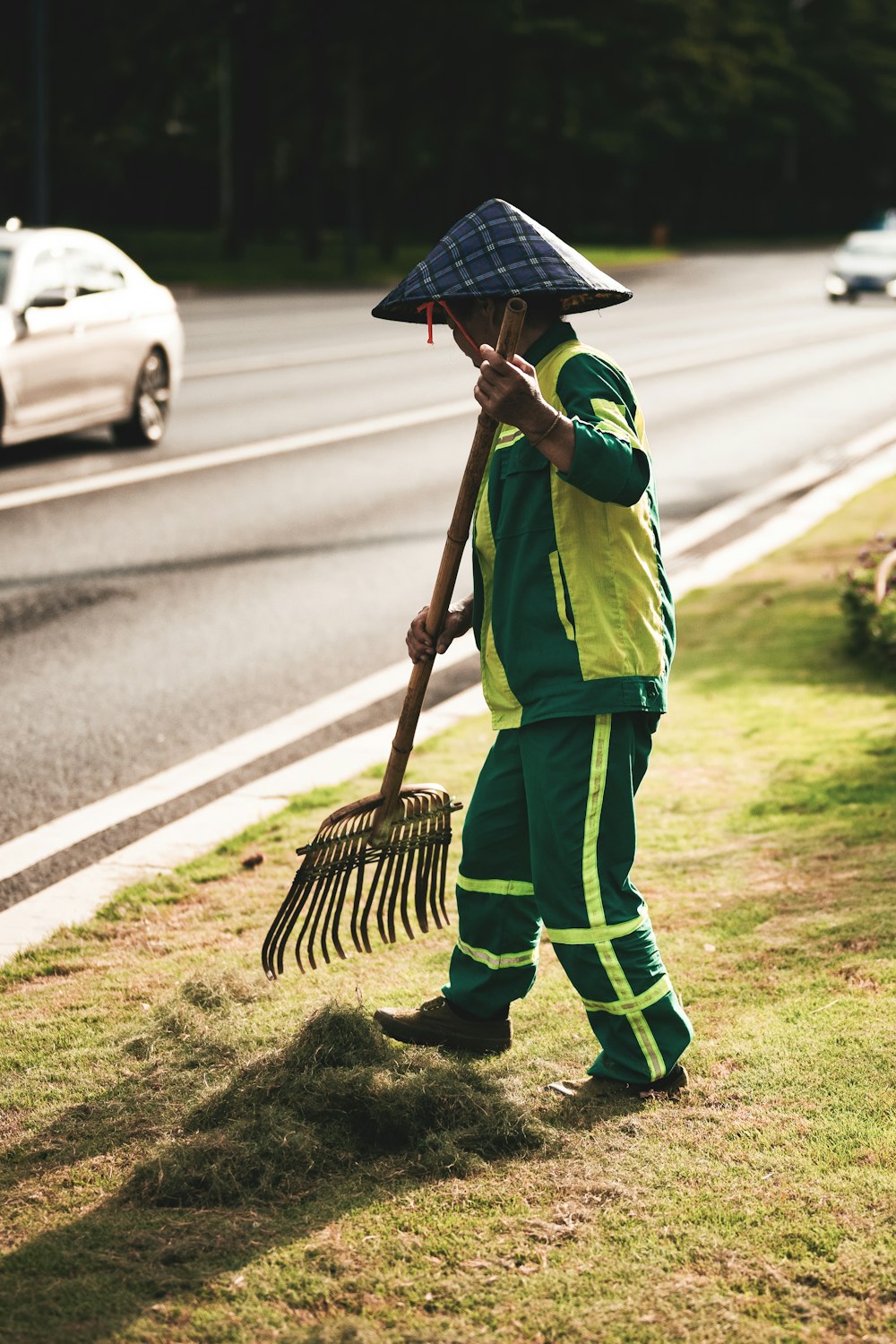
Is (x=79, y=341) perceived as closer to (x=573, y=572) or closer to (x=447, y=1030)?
(x=447, y=1030)

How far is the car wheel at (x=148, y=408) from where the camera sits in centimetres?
1395

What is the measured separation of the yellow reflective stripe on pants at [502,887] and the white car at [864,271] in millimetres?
36085

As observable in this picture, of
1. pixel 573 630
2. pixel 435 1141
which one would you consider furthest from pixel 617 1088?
pixel 573 630

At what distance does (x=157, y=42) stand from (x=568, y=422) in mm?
42099

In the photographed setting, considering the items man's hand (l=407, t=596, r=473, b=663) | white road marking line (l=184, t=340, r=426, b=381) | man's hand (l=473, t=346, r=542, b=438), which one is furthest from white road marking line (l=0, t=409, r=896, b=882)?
white road marking line (l=184, t=340, r=426, b=381)

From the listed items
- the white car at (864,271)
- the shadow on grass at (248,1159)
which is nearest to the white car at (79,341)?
the shadow on grass at (248,1159)

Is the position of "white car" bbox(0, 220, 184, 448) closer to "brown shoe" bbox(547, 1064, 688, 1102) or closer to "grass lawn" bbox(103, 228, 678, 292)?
"brown shoe" bbox(547, 1064, 688, 1102)

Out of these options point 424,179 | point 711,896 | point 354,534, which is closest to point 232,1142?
point 711,896

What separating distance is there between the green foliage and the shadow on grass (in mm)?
4088

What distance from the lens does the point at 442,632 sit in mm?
3729

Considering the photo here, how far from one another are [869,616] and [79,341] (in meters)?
7.58

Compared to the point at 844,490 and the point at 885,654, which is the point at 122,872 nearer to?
the point at 885,654

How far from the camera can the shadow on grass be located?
2.85 meters

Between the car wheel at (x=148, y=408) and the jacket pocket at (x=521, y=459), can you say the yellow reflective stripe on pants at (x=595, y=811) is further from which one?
the car wheel at (x=148, y=408)
